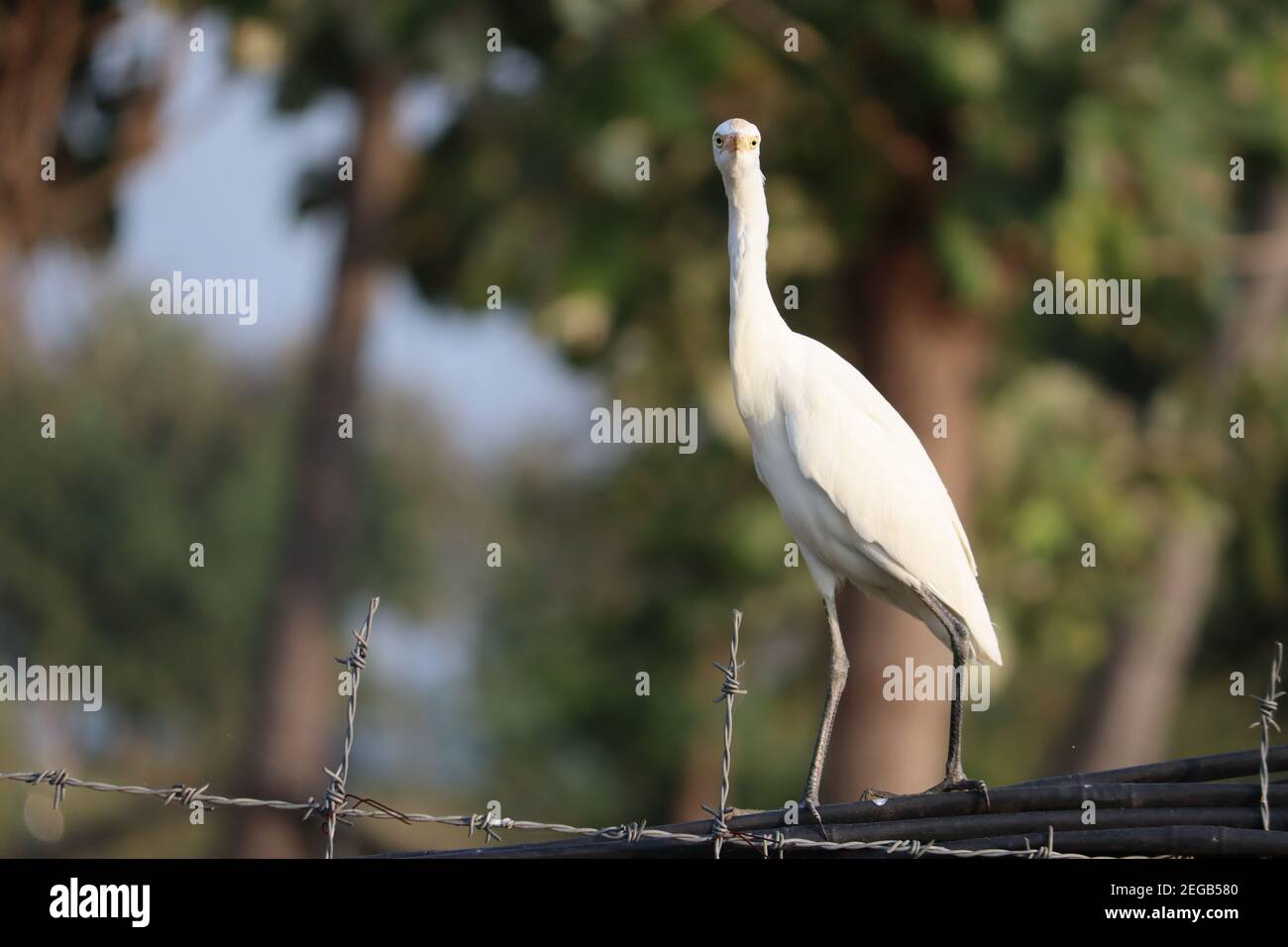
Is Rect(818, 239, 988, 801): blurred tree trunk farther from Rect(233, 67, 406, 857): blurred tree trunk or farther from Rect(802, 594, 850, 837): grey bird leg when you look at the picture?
Rect(233, 67, 406, 857): blurred tree trunk

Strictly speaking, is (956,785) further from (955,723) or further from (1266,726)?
(1266,726)

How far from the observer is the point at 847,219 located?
389 inches

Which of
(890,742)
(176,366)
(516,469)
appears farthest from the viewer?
(516,469)

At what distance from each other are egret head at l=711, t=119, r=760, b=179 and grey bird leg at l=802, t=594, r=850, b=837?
1146 mm

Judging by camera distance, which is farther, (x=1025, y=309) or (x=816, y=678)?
(x=816, y=678)

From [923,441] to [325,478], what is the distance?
274 inches

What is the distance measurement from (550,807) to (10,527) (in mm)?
8831

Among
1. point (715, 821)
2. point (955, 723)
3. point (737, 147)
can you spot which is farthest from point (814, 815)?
point (737, 147)

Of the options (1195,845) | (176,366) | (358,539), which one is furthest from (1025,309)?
(176,366)

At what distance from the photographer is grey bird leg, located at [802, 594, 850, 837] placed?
3.64 metres

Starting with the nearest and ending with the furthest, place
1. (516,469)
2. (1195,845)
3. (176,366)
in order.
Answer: (1195,845) → (176,366) → (516,469)

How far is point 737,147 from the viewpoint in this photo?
162 inches

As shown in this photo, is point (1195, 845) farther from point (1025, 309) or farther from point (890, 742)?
point (1025, 309)
